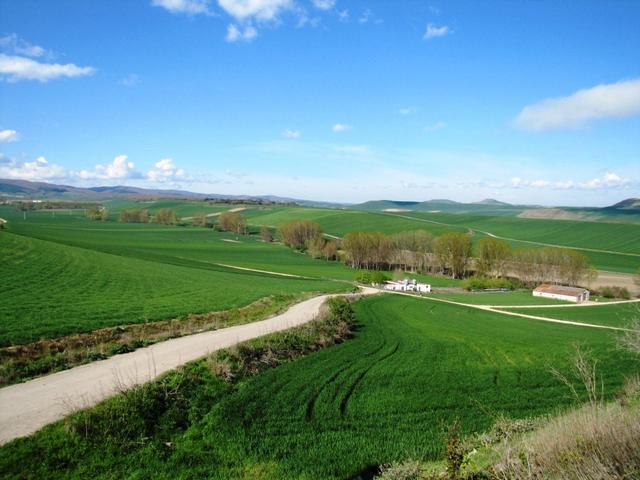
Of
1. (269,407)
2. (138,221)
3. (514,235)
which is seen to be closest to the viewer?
(269,407)

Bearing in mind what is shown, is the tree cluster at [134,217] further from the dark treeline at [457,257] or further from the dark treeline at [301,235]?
the dark treeline at [457,257]

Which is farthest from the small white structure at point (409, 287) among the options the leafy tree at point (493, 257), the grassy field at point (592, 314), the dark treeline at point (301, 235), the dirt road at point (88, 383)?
the dirt road at point (88, 383)

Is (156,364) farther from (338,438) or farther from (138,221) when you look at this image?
(138,221)

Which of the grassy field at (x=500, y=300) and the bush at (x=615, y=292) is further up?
the grassy field at (x=500, y=300)

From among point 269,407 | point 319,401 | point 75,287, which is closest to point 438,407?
point 319,401

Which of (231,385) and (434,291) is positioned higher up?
(231,385)

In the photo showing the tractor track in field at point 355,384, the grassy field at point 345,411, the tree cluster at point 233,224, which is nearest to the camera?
the grassy field at point 345,411
